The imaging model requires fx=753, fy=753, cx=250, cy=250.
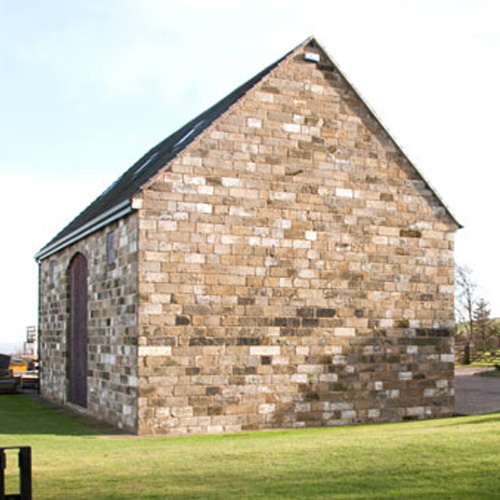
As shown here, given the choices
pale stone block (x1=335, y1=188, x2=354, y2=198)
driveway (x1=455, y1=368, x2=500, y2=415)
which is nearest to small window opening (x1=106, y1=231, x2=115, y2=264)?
pale stone block (x1=335, y1=188, x2=354, y2=198)

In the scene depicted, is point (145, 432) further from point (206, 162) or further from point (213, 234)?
point (206, 162)

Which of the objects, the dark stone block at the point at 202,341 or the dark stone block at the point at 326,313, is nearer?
the dark stone block at the point at 202,341

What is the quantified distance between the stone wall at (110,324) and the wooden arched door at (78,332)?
322 millimetres

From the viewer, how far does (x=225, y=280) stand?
51.1 ft

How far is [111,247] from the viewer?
1675 centimetres

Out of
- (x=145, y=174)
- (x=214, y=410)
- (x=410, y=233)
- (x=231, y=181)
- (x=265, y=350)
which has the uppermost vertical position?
(x=145, y=174)

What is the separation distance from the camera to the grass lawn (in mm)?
8352

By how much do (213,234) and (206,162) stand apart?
4.94 ft

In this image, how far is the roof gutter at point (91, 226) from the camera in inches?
611

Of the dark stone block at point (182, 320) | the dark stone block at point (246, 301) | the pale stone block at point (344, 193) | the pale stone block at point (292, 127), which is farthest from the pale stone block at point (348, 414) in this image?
the pale stone block at point (292, 127)

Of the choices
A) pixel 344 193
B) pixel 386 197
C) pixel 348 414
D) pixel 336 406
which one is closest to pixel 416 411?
pixel 348 414

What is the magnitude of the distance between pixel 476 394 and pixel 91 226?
41.5ft

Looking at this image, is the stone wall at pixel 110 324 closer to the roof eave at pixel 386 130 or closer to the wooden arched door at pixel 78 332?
Answer: the wooden arched door at pixel 78 332

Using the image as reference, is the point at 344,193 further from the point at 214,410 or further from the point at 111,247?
the point at 214,410
